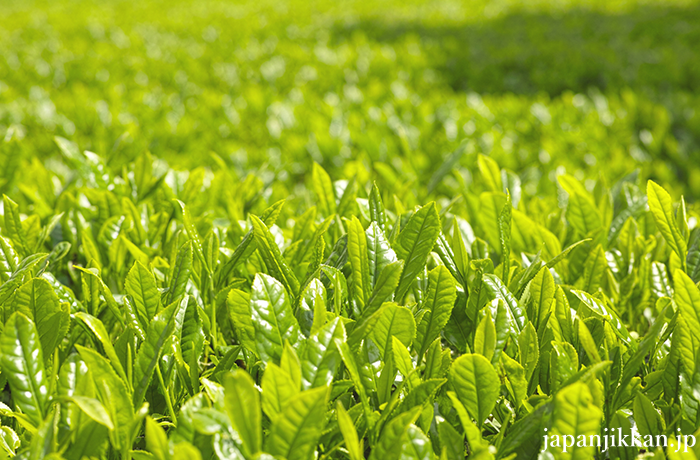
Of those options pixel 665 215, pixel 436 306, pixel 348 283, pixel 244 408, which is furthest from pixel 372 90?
pixel 244 408

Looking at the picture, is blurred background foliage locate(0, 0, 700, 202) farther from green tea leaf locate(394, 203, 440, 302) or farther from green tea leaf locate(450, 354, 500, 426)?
green tea leaf locate(450, 354, 500, 426)

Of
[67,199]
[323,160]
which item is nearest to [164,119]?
[323,160]

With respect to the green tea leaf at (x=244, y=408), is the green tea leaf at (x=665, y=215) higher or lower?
higher

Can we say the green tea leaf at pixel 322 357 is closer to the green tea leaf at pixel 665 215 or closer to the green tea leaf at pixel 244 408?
the green tea leaf at pixel 244 408

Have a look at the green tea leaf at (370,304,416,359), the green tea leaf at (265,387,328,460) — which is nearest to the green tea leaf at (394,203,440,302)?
the green tea leaf at (370,304,416,359)

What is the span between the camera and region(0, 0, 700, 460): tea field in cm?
126

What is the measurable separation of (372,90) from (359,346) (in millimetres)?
4718

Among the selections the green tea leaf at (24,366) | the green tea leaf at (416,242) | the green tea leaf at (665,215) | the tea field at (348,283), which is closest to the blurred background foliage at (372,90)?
the tea field at (348,283)

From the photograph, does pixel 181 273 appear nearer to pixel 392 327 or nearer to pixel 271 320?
pixel 271 320

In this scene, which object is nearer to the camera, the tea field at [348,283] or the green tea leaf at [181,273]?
the tea field at [348,283]

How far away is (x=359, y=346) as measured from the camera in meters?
1.44

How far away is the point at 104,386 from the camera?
3.93 feet

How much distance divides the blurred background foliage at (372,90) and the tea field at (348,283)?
1.5 inches

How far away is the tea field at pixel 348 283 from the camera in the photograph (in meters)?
1.26
